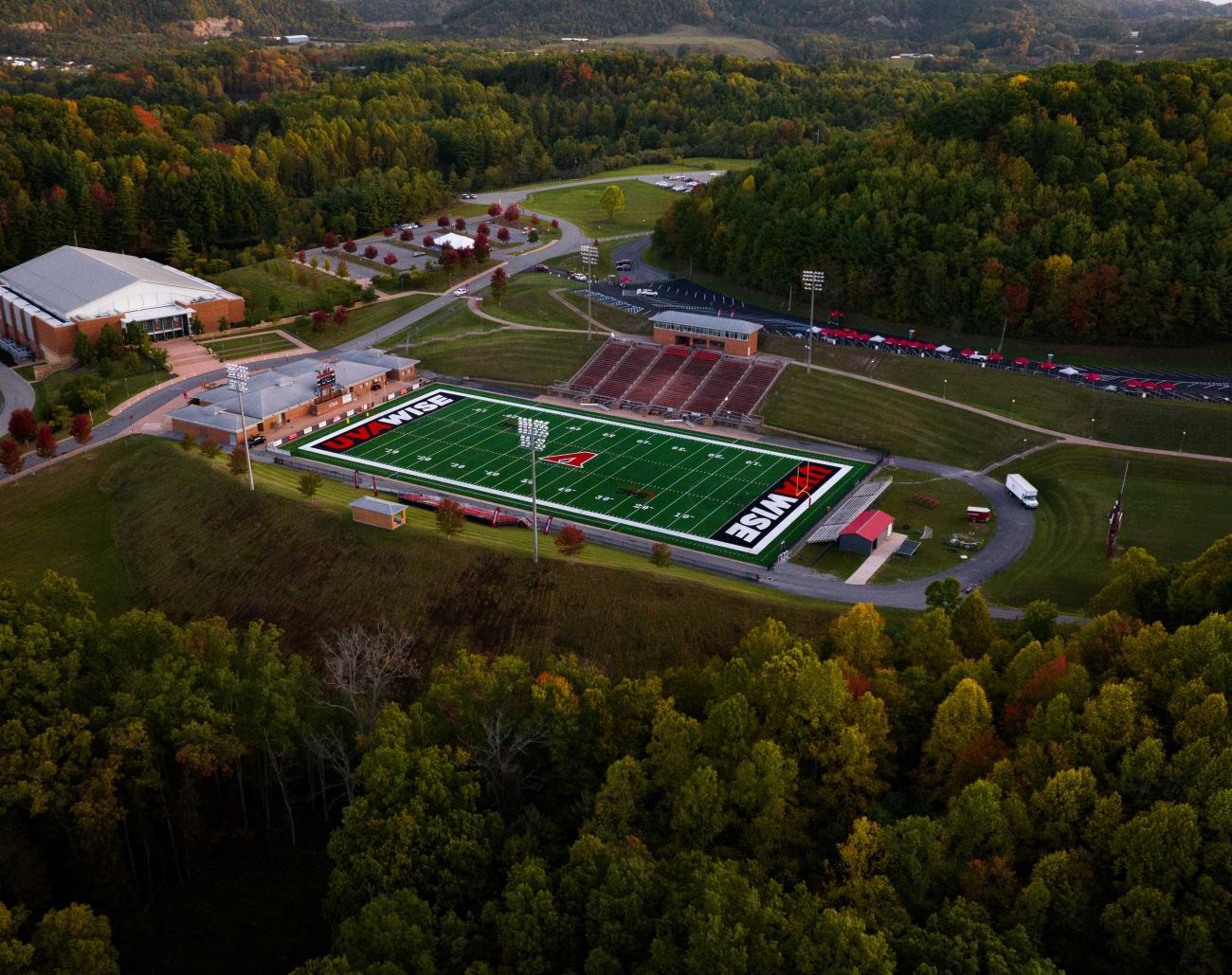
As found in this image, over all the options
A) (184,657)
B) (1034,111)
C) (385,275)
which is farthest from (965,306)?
(184,657)

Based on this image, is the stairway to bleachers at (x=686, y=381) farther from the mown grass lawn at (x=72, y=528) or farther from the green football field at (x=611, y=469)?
the mown grass lawn at (x=72, y=528)

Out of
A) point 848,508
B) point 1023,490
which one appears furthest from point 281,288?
point 1023,490

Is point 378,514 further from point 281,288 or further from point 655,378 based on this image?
point 281,288

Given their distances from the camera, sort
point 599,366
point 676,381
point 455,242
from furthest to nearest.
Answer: point 455,242 < point 599,366 < point 676,381

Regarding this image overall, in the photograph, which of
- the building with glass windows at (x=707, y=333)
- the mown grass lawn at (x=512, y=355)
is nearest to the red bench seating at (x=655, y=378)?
the building with glass windows at (x=707, y=333)

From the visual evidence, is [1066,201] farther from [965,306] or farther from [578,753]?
[578,753]


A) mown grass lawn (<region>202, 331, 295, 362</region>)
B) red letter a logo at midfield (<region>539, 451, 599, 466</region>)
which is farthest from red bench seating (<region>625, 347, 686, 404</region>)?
mown grass lawn (<region>202, 331, 295, 362</region>)

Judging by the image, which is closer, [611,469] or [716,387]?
[611,469]

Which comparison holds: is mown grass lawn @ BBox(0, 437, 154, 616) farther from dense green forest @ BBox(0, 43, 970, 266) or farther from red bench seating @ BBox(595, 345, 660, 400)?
dense green forest @ BBox(0, 43, 970, 266)
